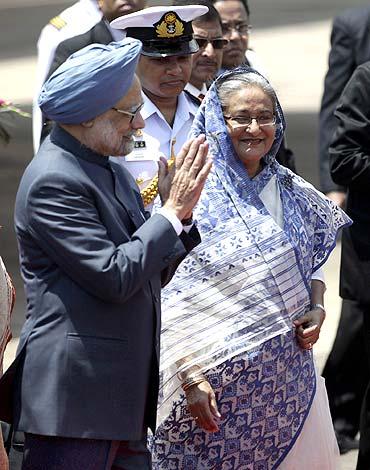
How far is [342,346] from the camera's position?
6660mm

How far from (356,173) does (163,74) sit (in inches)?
37.5

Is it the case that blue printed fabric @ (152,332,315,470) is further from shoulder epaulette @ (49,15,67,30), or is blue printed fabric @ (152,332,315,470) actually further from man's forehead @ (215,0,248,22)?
shoulder epaulette @ (49,15,67,30)

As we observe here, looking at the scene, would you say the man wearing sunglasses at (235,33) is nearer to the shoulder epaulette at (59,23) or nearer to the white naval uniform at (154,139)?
the shoulder epaulette at (59,23)

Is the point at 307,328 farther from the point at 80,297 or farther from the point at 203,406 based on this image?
the point at 80,297

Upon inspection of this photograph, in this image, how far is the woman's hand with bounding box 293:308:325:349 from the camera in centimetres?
469

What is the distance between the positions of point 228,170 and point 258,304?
44cm

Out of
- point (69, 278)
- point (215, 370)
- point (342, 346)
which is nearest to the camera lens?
point (69, 278)

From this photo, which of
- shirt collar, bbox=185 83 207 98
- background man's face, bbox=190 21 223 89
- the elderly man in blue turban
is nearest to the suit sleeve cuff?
the elderly man in blue turban

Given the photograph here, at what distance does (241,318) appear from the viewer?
15.2 feet

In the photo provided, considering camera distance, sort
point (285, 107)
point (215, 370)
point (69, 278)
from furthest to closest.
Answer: point (285, 107), point (215, 370), point (69, 278)

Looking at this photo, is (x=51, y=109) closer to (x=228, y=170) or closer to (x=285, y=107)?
(x=228, y=170)

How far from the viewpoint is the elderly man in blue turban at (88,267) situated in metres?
3.91

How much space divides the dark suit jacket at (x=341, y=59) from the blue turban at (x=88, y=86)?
3.37 meters

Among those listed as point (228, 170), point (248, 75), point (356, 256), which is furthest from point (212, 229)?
point (356, 256)
